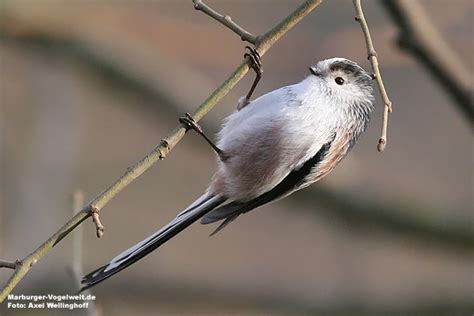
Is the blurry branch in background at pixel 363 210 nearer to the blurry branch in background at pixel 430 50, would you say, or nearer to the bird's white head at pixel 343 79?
the blurry branch in background at pixel 430 50

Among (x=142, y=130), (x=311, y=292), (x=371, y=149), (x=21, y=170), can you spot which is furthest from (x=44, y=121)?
(x=371, y=149)

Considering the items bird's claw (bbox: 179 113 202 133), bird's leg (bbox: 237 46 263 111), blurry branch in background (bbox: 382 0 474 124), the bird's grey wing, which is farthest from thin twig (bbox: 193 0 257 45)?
blurry branch in background (bbox: 382 0 474 124)

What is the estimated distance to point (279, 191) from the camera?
1346mm

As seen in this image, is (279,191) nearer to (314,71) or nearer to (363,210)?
(314,71)

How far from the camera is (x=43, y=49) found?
106 inches

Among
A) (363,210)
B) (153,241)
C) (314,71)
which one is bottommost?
(153,241)

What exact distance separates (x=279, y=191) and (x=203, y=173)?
1837 mm

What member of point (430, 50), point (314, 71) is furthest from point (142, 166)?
point (430, 50)

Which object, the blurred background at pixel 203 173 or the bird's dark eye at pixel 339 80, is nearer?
the bird's dark eye at pixel 339 80

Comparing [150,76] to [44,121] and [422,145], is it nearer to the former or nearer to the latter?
[44,121]

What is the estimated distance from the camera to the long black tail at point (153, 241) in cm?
96

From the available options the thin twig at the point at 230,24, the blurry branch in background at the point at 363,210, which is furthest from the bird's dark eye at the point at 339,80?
the blurry branch in background at the point at 363,210

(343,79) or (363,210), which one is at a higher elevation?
(363,210)

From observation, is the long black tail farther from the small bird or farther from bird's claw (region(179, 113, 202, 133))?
bird's claw (region(179, 113, 202, 133))
